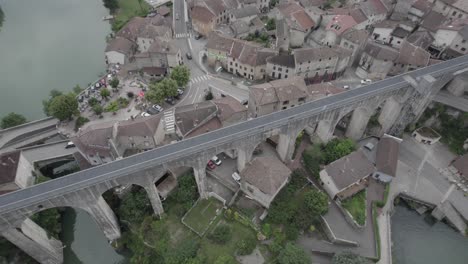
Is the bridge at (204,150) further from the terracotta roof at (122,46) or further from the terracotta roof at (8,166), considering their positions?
the terracotta roof at (122,46)

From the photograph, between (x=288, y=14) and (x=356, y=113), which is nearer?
(x=356, y=113)

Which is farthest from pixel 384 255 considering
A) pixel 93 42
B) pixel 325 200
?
pixel 93 42

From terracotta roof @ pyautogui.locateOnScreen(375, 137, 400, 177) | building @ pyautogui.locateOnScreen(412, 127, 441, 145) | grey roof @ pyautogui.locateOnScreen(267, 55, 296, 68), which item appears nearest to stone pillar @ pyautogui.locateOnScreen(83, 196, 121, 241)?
grey roof @ pyautogui.locateOnScreen(267, 55, 296, 68)

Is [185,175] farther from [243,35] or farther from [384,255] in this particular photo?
[243,35]

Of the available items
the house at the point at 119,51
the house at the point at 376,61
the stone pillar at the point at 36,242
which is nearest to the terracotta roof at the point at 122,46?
the house at the point at 119,51

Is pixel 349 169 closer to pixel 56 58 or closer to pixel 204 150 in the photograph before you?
pixel 204 150

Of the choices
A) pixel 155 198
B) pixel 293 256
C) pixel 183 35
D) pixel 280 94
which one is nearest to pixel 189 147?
pixel 155 198
